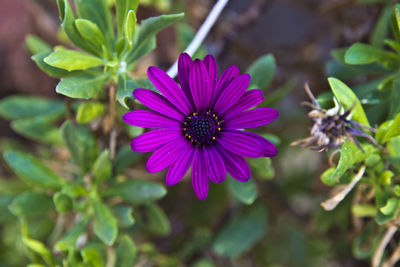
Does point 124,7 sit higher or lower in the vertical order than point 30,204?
higher

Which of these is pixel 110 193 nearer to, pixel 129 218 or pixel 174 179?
pixel 129 218

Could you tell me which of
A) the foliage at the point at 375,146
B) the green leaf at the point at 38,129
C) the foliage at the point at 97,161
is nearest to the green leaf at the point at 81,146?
the foliage at the point at 97,161

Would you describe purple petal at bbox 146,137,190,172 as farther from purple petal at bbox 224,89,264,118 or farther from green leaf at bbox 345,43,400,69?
green leaf at bbox 345,43,400,69

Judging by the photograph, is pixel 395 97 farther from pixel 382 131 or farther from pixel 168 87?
pixel 168 87

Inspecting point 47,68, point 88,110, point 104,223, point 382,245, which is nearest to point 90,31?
point 47,68

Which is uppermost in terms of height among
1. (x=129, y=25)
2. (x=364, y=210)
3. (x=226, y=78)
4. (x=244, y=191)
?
(x=129, y=25)

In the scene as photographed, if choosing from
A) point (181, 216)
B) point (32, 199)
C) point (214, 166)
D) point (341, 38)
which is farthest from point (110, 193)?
point (341, 38)

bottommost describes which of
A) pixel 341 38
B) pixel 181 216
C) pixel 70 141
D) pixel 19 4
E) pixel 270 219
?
pixel 270 219

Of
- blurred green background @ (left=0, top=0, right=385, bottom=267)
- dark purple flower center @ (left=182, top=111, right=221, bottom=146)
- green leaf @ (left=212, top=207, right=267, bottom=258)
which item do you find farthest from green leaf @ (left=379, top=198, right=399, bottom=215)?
green leaf @ (left=212, top=207, right=267, bottom=258)
